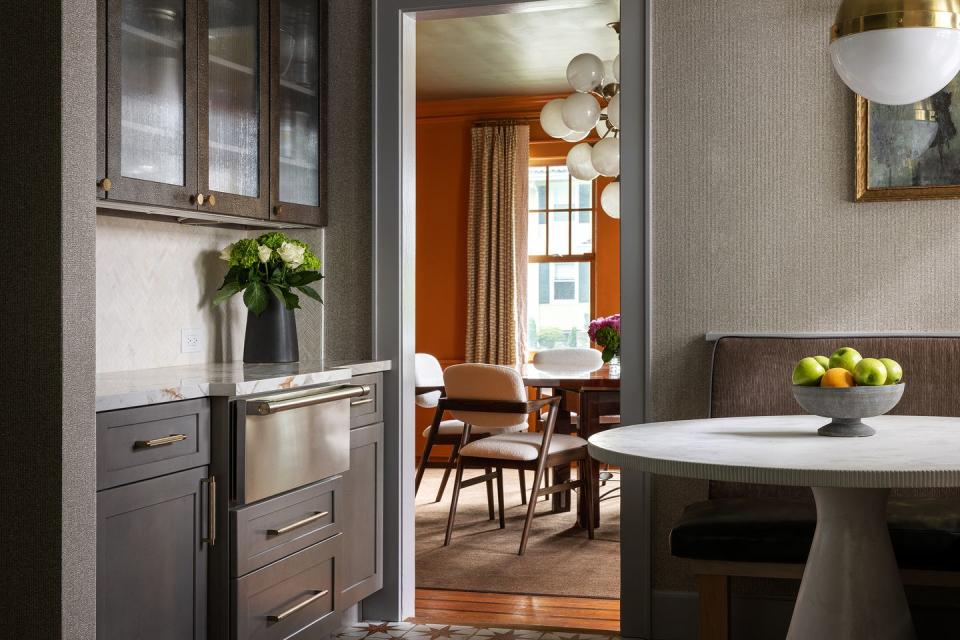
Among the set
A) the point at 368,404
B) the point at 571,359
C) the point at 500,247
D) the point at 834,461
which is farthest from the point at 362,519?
the point at 500,247

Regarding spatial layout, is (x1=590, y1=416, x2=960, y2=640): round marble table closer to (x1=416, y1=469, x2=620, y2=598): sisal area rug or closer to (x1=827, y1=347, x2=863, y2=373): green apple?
(x1=827, y1=347, x2=863, y2=373): green apple

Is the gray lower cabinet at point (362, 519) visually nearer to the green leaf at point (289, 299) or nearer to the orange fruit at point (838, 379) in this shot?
the green leaf at point (289, 299)

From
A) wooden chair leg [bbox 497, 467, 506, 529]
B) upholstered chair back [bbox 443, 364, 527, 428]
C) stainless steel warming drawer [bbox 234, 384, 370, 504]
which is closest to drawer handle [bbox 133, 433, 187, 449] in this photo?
stainless steel warming drawer [bbox 234, 384, 370, 504]

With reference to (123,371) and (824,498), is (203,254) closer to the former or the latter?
(123,371)

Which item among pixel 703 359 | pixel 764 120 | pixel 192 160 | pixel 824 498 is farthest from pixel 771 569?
pixel 192 160

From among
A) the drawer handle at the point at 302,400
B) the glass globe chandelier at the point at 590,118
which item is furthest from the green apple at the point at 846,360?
the glass globe chandelier at the point at 590,118

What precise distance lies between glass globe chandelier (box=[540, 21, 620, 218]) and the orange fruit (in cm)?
222

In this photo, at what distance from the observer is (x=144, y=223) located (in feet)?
10.2

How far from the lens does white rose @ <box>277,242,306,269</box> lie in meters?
3.25

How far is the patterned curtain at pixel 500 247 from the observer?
701 cm

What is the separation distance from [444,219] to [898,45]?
531 cm

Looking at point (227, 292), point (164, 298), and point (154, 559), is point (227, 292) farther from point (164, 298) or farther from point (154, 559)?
point (154, 559)

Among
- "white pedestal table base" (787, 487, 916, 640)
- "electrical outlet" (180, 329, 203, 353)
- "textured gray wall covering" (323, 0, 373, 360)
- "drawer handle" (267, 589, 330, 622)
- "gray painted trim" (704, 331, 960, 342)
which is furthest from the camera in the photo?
"textured gray wall covering" (323, 0, 373, 360)

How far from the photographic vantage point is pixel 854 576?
2.13m
